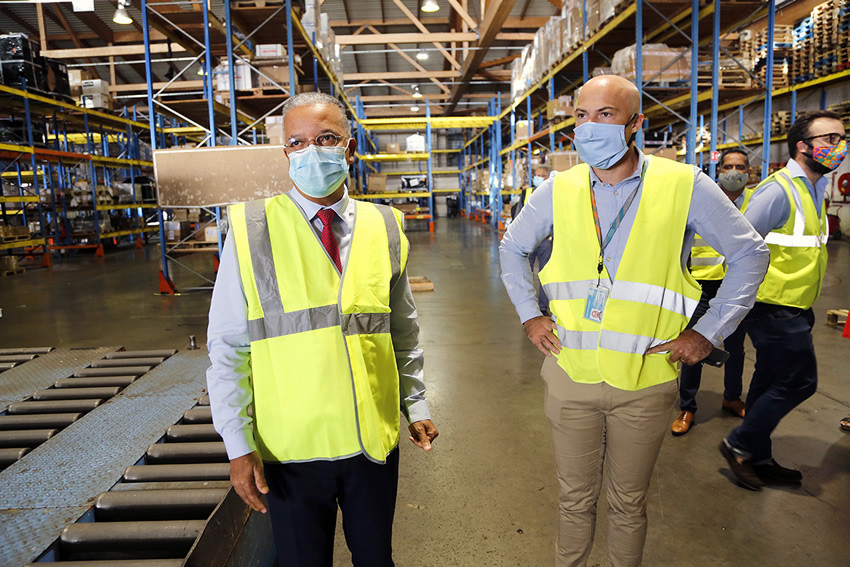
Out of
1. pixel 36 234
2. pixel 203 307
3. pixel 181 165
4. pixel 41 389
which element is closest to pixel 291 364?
pixel 41 389

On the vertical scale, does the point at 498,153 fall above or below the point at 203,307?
above

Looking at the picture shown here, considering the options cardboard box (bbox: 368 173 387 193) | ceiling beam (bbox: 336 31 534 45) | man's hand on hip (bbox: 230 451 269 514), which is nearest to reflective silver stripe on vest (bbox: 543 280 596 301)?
man's hand on hip (bbox: 230 451 269 514)

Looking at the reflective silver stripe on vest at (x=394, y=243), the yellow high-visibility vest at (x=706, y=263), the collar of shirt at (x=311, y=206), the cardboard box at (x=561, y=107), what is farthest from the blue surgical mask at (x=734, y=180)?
the cardboard box at (x=561, y=107)

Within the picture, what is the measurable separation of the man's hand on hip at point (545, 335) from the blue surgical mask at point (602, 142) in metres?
0.56

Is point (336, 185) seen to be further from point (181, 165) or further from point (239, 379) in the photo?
point (181, 165)

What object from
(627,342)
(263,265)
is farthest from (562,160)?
(263,265)

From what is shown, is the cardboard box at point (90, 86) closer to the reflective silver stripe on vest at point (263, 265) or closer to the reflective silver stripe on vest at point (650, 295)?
the reflective silver stripe on vest at point (263, 265)

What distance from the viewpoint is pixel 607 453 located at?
1.82 metres

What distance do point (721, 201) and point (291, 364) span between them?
1385 mm

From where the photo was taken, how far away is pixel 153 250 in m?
16.9

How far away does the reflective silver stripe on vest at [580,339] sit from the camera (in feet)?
5.66

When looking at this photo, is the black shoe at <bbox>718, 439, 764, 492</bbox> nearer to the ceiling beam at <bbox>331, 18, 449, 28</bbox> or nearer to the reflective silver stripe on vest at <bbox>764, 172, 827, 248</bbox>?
the reflective silver stripe on vest at <bbox>764, 172, 827, 248</bbox>

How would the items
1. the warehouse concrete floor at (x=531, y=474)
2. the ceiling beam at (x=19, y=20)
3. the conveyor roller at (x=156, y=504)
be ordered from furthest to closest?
the ceiling beam at (x=19, y=20)
the warehouse concrete floor at (x=531, y=474)
the conveyor roller at (x=156, y=504)

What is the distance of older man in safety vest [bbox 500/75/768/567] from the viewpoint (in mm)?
1671
